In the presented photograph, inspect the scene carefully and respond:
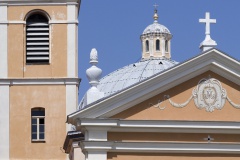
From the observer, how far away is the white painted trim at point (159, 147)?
1491 inches

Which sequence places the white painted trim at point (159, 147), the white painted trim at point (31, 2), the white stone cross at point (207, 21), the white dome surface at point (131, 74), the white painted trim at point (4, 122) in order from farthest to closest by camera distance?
the white dome surface at point (131, 74), the white painted trim at point (31, 2), the white painted trim at point (4, 122), the white stone cross at point (207, 21), the white painted trim at point (159, 147)

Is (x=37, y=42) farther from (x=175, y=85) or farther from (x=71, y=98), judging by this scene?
(x=175, y=85)

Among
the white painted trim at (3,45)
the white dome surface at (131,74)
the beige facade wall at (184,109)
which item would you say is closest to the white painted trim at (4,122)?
the white painted trim at (3,45)

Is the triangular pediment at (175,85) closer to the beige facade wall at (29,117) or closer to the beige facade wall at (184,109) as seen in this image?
the beige facade wall at (184,109)

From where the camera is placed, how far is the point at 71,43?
159 ft

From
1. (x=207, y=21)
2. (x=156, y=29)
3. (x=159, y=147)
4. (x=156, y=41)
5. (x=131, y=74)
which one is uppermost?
(x=156, y=29)

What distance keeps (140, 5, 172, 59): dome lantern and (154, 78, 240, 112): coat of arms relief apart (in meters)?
20.6

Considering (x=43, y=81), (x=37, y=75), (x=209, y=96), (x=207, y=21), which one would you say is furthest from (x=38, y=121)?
(x=209, y=96)

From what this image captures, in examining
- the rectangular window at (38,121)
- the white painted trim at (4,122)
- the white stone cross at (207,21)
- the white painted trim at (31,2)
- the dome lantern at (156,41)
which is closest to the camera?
the white stone cross at (207,21)

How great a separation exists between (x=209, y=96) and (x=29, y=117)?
11.3m

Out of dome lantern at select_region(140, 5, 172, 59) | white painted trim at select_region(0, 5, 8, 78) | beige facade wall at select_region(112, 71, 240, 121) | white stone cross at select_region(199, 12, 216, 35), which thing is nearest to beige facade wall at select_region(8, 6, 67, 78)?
white painted trim at select_region(0, 5, 8, 78)

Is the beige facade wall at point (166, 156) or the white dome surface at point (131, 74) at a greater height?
the white dome surface at point (131, 74)

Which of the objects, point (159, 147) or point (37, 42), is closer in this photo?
point (159, 147)

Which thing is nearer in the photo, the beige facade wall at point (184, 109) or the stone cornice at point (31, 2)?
the beige facade wall at point (184, 109)
